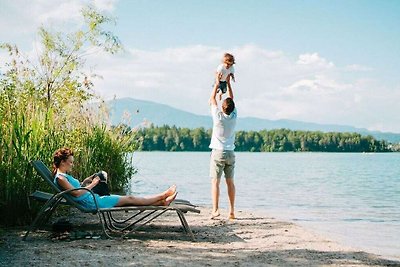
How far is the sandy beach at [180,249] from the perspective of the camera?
5820 millimetres

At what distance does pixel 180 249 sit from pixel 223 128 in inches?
107

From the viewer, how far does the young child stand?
8.69m

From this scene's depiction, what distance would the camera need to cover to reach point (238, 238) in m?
7.32

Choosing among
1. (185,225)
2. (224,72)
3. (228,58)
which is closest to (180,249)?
(185,225)

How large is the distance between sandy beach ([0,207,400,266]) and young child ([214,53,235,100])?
2.06 meters

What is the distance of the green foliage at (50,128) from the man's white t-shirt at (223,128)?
7.81 ft

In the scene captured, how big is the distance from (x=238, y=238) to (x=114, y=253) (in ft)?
6.01

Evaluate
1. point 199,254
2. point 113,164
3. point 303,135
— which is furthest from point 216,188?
point 303,135

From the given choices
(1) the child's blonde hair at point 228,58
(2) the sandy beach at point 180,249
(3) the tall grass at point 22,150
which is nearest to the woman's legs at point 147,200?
(2) the sandy beach at point 180,249

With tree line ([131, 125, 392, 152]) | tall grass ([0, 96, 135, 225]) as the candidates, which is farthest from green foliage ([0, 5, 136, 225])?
tree line ([131, 125, 392, 152])

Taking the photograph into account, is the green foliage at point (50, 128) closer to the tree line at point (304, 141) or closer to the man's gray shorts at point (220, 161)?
the man's gray shorts at point (220, 161)

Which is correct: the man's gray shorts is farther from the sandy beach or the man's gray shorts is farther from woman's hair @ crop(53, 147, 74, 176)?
woman's hair @ crop(53, 147, 74, 176)

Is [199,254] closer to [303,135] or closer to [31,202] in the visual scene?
[31,202]

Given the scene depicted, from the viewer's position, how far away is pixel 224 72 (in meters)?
8.72
